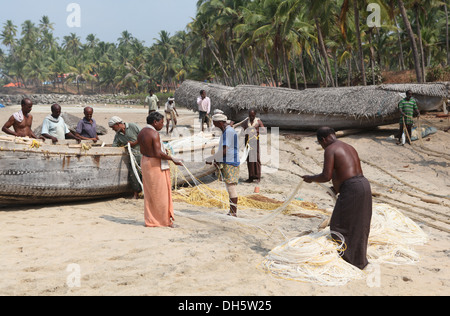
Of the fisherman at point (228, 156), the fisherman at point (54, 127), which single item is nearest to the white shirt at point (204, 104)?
the fisherman at point (54, 127)

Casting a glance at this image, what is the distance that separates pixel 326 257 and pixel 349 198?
67 cm

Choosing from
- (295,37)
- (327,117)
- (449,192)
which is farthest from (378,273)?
(295,37)

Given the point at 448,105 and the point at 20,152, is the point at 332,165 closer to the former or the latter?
the point at 20,152

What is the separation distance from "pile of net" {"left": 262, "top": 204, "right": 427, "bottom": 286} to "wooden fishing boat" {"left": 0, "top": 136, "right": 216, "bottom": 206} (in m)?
4.05

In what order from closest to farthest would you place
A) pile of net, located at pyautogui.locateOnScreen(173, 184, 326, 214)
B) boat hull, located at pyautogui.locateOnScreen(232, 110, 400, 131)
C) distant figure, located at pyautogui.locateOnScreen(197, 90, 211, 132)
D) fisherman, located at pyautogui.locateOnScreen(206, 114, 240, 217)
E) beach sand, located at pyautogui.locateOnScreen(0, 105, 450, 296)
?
beach sand, located at pyautogui.locateOnScreen(0, 105, 450, 296)
fisherman, located at pyautogui.locateOnScreen(206, 114, 240, 217)
pile of net, located at pyautogui.locateOnScreen(173, 184, 326, 214)
boat hull, located at pyautogui.locateOnScreen(232, 110, 400, 131)
distant figure, located at pyautogui.locateOnScreen(197, 90, 211, 132)

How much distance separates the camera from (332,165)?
A: 4.46 meters

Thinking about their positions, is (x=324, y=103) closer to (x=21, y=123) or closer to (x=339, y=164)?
(x=21, y=123)

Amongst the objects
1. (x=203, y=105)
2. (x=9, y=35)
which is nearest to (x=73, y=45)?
(x=9, y=35)

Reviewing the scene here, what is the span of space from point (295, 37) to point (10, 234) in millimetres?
24004

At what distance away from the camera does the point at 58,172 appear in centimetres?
708

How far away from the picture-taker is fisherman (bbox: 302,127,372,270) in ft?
14.6

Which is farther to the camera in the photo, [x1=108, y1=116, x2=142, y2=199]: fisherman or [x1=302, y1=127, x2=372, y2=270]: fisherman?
[x1=108, y1=116, x2=142, y2=199]: fisherman

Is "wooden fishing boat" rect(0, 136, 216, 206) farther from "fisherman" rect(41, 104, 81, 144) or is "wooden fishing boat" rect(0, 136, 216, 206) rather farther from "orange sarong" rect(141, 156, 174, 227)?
"orange sarong" rect(141, 156, 174, 227)

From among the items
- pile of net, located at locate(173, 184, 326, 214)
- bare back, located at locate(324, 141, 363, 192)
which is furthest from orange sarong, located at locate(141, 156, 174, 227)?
bare back, located at locate(324, 141, 363, 192)
